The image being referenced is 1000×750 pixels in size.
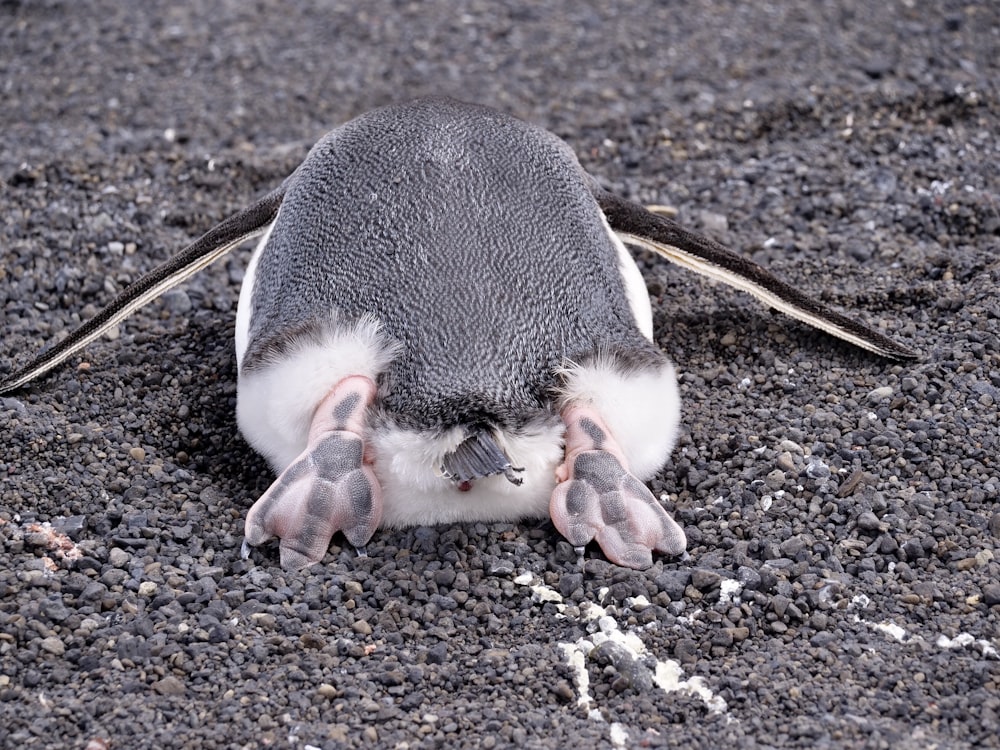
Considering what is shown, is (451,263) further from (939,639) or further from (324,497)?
(939,639)

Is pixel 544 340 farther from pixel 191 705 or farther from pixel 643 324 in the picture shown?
pixel 191 705

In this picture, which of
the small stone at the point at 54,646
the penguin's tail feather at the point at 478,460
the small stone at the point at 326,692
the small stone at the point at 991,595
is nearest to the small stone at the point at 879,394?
the small stone at the point at 991,595

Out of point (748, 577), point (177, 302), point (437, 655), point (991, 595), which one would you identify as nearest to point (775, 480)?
point (748, 577)

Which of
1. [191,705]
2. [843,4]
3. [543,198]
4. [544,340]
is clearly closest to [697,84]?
[843,4]

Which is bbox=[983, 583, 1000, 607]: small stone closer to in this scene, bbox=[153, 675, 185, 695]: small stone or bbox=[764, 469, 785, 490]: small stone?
bbox=[764, 469, 785, 490]: small stone

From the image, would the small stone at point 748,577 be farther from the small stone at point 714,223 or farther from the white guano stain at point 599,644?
the small stone at point 714,223
